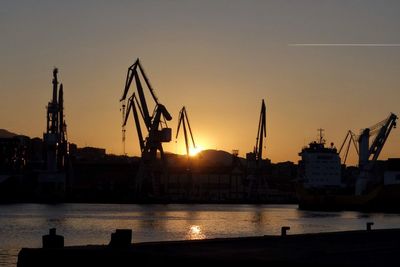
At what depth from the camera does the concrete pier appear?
77.1ft

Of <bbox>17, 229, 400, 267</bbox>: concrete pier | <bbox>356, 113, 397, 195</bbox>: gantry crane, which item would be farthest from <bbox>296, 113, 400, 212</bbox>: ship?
<bbox>17, 229, 400, 267</bbox>: concrete pier

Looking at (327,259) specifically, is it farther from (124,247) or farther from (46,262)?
(46,262)

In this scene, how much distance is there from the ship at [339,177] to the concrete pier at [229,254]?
116928 millimetres

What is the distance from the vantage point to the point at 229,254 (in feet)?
82.8

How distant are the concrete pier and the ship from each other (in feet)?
384

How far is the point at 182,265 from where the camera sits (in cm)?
2353

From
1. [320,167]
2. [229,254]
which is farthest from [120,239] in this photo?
[320,167]

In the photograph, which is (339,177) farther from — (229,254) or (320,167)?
(229,254)

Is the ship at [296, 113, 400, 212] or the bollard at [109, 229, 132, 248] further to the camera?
the ship at [296, 113, 400, 212]

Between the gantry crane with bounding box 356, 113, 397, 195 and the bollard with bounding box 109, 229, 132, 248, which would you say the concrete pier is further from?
the gantry crane with bounding box 356, 113, 397, 195

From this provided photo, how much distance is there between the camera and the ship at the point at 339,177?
5728 inches

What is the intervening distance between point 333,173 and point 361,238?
119 m

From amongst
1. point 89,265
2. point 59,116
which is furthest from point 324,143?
point 89,265

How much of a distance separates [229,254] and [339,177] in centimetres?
13047
